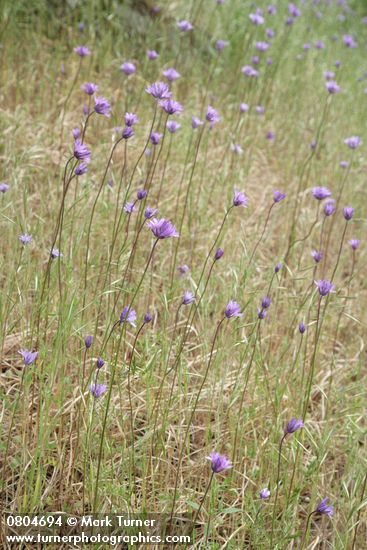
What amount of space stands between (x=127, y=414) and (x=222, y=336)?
1.44 ft

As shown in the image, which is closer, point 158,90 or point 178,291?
point 158,90

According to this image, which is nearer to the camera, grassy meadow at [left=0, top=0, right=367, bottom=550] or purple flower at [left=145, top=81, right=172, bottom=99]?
grassy meadow at [left=0, top=0, right=367, bottom=550]

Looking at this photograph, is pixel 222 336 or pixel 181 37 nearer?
pixel 222 336

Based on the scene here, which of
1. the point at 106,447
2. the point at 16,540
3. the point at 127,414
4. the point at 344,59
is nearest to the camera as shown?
the point at 16,540

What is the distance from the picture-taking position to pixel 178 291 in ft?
8.82

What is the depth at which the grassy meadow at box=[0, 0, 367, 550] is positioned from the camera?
6.07ft

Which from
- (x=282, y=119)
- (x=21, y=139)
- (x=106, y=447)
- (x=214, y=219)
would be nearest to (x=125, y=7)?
(x=282, y=119)

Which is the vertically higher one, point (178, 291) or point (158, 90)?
point (158, 90)

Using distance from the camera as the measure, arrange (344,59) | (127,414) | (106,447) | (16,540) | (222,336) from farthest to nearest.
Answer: (344,59) < (222,336) < (127,414) < (106,447) < (16,540)

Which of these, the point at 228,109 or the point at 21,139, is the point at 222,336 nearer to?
the point at 21,139

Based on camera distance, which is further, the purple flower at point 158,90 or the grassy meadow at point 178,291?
the purple flower at point 158,90

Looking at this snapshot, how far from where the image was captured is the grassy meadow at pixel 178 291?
6.07 ft

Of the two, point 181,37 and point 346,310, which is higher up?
point 181,37

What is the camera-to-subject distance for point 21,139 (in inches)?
130
